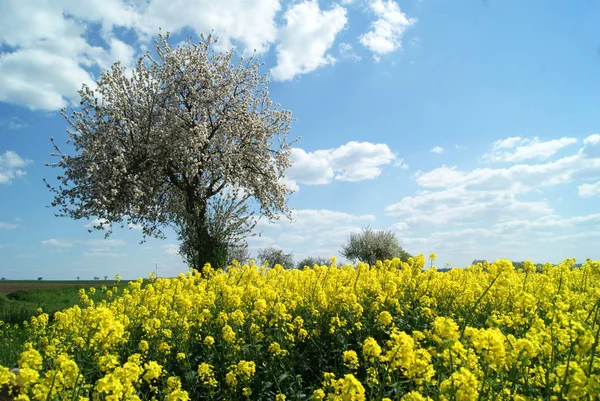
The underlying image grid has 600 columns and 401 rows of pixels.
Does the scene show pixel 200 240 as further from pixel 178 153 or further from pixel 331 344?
pixel 331 344

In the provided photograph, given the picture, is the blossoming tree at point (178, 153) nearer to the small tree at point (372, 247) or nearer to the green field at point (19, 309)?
the green field at point (19, 309)

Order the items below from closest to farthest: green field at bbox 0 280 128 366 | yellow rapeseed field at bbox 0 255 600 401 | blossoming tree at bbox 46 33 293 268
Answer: yellow rapeseed field at bbox 0 255 600 401 → green field at bbox 0 280 128 366 → blossoming tree at bbox 46 33 293 268

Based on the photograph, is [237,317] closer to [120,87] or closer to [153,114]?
[153,114]

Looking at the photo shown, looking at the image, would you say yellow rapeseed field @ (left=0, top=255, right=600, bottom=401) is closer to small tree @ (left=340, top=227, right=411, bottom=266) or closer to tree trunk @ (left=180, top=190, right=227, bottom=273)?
tree trunk @ (left=180, top=190, right=227, bottom=273)

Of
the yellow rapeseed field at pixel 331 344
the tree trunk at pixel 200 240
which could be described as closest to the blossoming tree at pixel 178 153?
the tree trunk at pixel 200 240

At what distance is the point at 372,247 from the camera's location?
40.5 metres

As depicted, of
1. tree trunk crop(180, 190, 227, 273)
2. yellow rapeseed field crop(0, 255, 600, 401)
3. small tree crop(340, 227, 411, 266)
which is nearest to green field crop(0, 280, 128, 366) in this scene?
yellow rapeseed field crop(0, 255, 600, 401)

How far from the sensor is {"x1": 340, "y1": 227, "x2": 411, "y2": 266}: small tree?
4025 cm

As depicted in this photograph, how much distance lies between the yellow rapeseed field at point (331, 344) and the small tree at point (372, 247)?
2853 centimetres

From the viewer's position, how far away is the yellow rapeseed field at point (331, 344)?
3.83 meters

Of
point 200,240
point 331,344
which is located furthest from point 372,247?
point 331,344

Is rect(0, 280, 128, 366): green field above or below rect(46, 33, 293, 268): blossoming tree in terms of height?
below

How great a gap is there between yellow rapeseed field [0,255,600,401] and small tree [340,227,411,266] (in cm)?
2853

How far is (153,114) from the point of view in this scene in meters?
23.7
